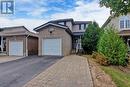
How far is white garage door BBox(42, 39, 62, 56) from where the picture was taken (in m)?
29.3

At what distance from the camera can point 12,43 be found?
102 feet

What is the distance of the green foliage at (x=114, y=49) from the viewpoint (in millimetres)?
19203

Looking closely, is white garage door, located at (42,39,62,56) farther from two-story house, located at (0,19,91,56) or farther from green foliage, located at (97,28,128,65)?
green foliage, located at (97,28,128,65)

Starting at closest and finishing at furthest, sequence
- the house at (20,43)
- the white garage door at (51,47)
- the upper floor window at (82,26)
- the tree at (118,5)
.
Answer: the tree at (118,5) < the white garage door at (51,47) < the house at (20,43) < the upper floor window at (82,26)

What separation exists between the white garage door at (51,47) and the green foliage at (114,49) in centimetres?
1030

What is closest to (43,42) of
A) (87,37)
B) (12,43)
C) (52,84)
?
(12,43)

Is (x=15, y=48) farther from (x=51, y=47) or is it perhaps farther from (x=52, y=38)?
(x=52, y=38)

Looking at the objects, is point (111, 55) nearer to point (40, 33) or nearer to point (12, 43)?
point (40, 33)

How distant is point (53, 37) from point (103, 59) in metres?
11.6

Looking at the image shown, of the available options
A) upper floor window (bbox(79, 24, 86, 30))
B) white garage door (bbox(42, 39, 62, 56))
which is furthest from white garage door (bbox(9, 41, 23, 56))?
upper floor window (bbox(79, 24, 86, 30))

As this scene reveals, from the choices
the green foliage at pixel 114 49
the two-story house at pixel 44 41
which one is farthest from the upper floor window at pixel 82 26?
Result: the green foliage at pixel 114 49

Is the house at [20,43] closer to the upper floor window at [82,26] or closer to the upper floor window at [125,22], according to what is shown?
the upper floor window at [125,22]

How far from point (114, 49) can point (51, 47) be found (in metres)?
12.1

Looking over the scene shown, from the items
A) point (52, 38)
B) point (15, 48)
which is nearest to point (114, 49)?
point (52, 38)
